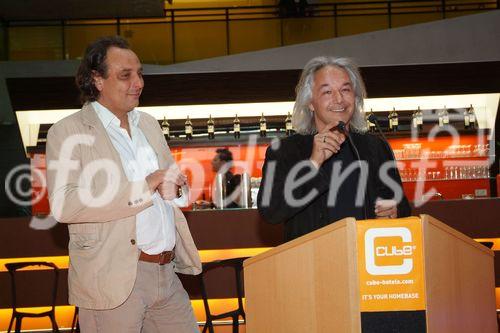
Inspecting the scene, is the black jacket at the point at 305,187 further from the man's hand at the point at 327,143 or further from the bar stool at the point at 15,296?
the bar stool at the point at 15,296

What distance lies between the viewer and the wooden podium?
170 centimetres

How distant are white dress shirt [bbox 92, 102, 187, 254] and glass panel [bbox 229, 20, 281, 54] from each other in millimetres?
7122

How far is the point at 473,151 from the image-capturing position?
31.5 feet

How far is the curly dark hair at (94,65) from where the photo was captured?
261 cm

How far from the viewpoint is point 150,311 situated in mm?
2564

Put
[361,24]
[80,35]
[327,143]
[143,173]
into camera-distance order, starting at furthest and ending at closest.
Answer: [80,35] → [361,24] → [143,173] → [327,143]

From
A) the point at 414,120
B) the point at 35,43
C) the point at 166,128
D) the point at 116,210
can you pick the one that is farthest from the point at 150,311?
the point at 35,43

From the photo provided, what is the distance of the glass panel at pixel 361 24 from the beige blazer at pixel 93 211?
774 centimetres

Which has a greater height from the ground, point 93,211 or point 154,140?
point 154,140

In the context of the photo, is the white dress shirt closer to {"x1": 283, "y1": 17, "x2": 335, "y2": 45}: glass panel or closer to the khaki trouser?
the khaki trouser

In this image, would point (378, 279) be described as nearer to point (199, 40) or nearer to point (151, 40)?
point (199, 40)

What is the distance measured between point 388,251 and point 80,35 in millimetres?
9121

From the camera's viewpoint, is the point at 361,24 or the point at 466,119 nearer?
the point at 466,119

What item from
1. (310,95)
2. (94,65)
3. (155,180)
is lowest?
(155,180)
